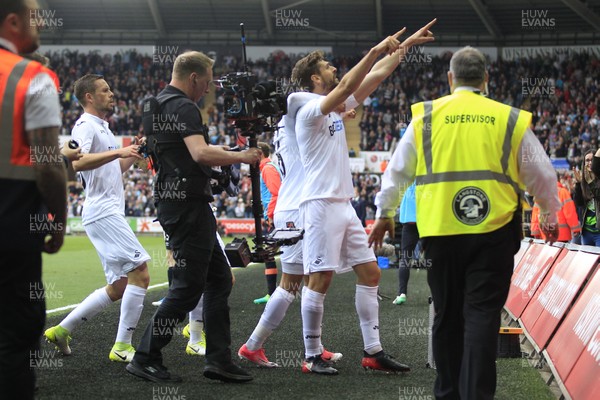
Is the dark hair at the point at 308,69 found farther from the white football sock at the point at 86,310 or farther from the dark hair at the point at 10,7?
the dark hair at the point at 10,7

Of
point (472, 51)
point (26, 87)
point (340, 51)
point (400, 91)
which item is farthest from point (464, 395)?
point (340, 51)

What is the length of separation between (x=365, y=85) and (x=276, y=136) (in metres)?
1.25

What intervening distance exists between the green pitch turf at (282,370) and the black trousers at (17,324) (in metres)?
1.75

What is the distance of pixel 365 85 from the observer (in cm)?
612

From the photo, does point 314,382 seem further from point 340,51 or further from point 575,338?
point 340,51

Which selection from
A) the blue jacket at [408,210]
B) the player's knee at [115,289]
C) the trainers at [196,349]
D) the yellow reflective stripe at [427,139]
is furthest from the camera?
the blue jacket at [408,210]

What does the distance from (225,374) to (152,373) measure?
0.52m

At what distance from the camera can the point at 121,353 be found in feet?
20.9

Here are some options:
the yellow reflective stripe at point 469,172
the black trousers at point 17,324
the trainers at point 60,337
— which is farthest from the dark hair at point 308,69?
the black trousers at point 17,324

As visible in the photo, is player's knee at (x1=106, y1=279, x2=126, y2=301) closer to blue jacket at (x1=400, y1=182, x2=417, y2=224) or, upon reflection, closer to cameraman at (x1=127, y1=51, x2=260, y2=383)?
cameraman at (x1=127, y1=51, x2=260, y2=383)

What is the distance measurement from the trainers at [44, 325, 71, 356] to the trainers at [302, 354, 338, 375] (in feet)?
6.88

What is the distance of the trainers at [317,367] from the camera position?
5.89 meters

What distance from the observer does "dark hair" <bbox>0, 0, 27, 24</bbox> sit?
11.3 ft

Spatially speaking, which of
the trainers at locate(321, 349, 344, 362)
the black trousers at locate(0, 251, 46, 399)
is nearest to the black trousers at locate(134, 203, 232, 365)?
the trainers at locate(321, 349, 344, 362)
